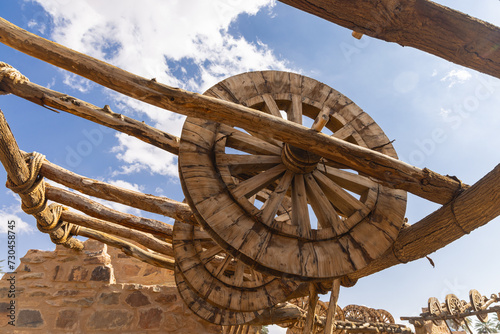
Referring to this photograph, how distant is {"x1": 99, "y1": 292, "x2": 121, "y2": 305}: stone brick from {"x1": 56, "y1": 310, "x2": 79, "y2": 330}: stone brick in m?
0.39

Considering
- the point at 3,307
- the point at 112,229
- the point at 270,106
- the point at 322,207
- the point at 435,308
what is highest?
the point at 435,308

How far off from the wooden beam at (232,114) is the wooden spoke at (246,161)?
48 cm

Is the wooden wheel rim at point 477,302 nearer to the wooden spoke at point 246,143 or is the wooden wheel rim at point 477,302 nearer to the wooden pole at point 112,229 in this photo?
the wooden pole at point 112,229

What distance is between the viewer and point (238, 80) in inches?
111

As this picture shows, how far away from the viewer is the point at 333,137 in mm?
2254

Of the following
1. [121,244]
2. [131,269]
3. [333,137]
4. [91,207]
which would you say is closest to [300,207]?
[333,137]

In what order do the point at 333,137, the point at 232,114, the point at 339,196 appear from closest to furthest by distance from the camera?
1. the point at 232,114
2. the point at 333,137
3. the point at 339,196

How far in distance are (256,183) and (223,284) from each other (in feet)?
8.06

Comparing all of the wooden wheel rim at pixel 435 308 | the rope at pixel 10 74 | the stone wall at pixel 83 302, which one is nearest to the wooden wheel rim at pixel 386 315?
the wooden wheel rim at pixel 435 308

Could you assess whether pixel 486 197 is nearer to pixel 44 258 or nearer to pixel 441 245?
pixel 441 245

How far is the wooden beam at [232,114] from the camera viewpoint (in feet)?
6.36

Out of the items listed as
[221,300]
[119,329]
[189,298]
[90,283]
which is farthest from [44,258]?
[221,300]

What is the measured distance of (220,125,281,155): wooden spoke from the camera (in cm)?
271

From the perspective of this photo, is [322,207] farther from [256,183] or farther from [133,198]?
[133,198]
